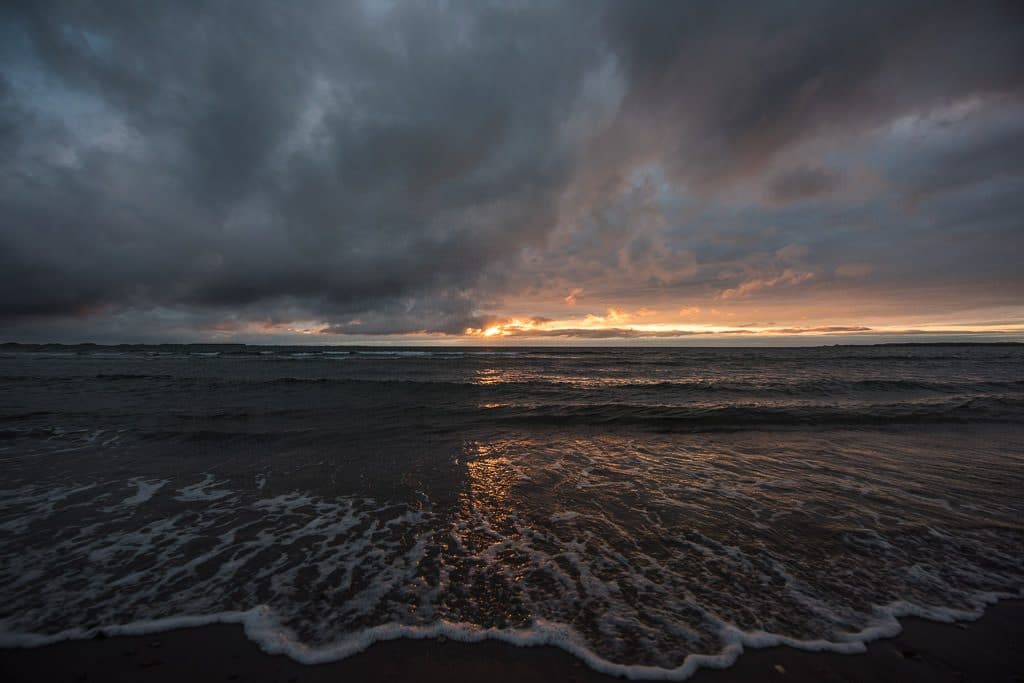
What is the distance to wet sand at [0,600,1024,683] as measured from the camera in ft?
10.3

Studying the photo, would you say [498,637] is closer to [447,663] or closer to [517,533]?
[447,663]

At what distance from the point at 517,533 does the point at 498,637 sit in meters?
2.14

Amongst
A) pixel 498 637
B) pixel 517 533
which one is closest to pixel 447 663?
pixel 498 637

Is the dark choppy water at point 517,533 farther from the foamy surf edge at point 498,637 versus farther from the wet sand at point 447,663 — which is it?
the wet sand at point 447,663

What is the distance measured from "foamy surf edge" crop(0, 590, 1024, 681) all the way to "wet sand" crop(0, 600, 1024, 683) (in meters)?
0.07

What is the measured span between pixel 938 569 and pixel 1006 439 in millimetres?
10797

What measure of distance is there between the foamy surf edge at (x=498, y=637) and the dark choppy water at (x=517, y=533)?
1.0 inches

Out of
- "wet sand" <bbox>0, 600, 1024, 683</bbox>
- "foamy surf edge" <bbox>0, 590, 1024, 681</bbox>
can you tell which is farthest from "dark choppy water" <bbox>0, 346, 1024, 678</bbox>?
"wet sand" <bbox>0, 600, 1024, 683</bbox>

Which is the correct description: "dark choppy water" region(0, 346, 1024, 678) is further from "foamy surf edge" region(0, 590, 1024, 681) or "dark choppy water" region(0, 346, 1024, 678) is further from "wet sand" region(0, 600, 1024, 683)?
"wet sand" region(0, 600, 1024, 683)

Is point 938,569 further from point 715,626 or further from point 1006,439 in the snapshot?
point 1006,439

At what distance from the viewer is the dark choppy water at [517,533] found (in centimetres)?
381

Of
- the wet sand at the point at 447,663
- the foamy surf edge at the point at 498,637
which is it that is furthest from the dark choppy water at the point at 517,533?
the wet sand at the point at 447,663

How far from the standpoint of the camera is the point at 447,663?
328cm

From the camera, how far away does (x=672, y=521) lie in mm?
5992
